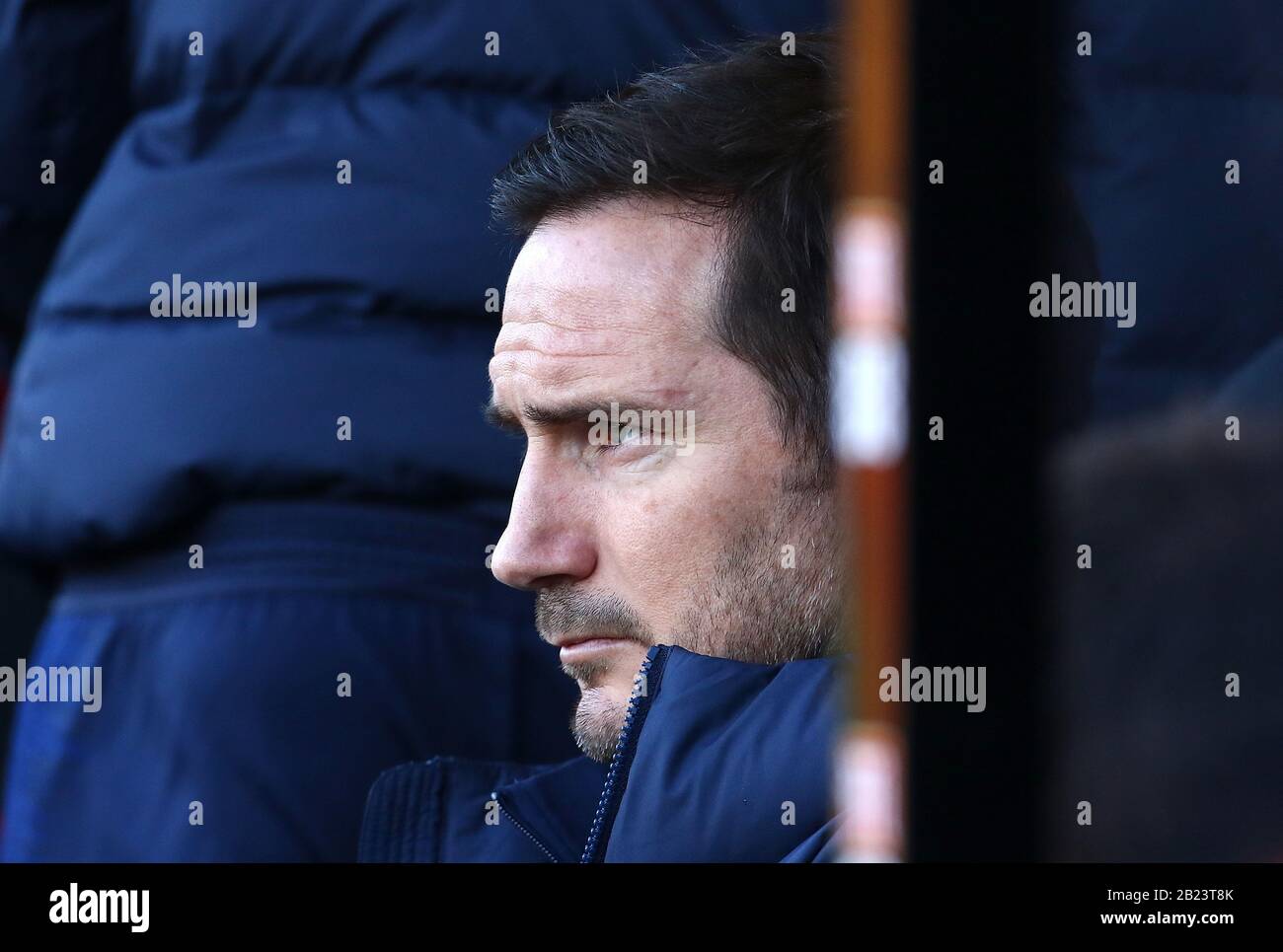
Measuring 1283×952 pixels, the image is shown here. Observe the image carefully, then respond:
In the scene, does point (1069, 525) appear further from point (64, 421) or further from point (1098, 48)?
point (64, 421)

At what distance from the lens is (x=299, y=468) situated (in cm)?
140

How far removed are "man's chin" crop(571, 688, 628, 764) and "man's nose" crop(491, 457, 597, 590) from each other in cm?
9

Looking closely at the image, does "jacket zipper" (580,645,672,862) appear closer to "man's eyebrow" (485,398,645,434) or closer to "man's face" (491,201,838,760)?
"man's face" (491,201,838,760)

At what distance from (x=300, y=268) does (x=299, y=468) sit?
19cm

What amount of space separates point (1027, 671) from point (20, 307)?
4.01ft

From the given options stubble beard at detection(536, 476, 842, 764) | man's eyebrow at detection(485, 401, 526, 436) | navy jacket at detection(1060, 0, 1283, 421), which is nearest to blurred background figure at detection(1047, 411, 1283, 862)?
navy jacket at detection(1060, 0, 1283, 421)

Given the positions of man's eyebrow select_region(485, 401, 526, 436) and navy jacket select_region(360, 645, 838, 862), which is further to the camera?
man's eyebrow select_region(485, 401, 526, 436)

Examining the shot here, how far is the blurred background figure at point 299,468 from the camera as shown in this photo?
4.48 feet

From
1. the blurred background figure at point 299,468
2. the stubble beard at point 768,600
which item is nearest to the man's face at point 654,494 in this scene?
the stubble beard at point 768,600

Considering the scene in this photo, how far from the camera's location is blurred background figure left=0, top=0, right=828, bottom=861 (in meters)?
1.36

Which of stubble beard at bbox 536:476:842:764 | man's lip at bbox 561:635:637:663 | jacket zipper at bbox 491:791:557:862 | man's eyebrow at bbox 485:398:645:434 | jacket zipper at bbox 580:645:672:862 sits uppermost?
man's eyebrow at bbox 485:398:645:434

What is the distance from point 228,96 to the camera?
1504mm

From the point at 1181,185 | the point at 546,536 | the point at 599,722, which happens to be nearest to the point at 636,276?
the point at 546,536
